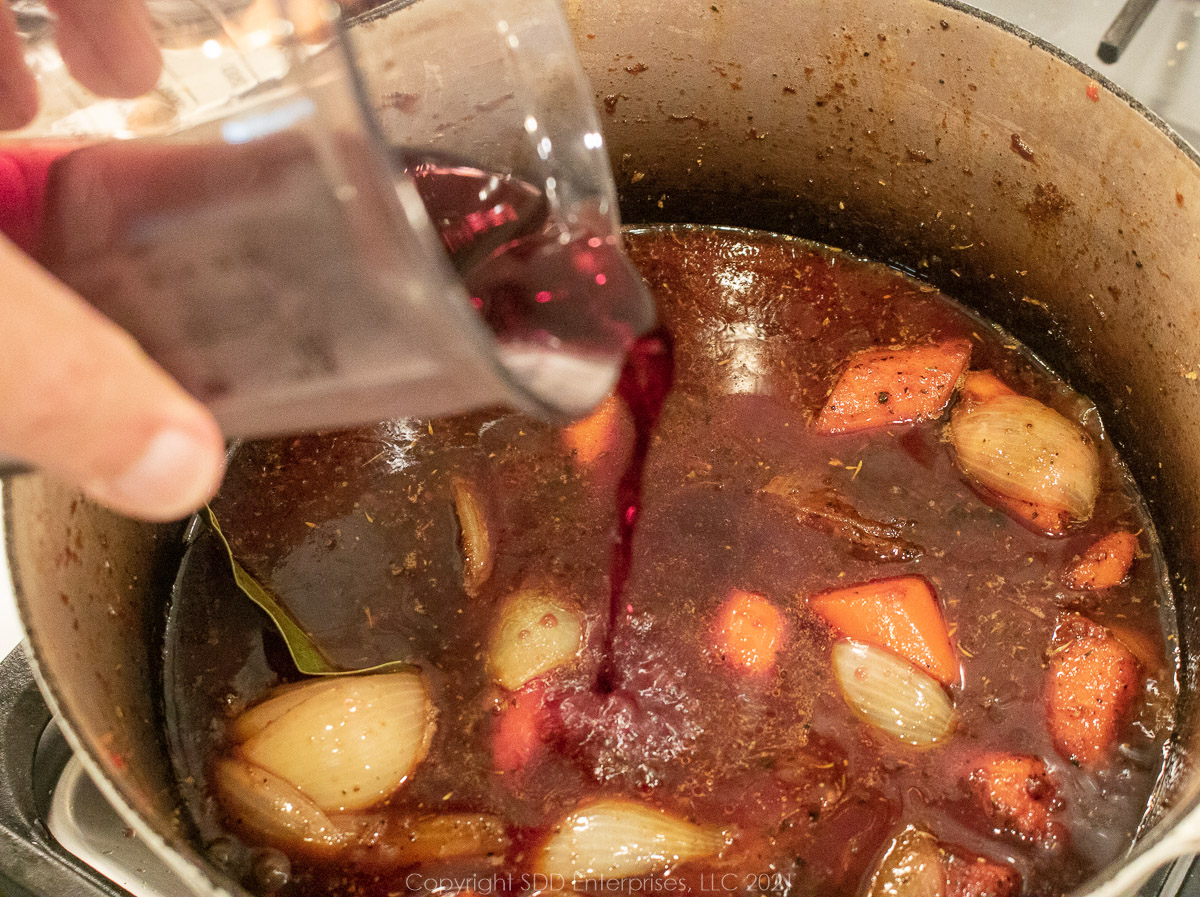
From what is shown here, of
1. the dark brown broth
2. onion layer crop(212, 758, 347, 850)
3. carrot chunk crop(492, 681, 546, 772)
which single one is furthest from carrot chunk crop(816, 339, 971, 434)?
onion layer crop(212, 758, 347, 850)

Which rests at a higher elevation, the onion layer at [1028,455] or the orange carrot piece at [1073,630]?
the onion layer at [1028,455]

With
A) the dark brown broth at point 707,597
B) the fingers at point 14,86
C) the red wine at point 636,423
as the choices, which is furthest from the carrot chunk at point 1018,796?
the fingers at point 14,86

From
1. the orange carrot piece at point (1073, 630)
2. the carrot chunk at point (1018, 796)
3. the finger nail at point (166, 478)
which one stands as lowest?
the carrot chunk at point (1018, 796)

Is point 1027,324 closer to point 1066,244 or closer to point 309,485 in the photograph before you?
point 1066,244

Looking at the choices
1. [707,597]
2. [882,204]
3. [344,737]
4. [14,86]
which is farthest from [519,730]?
[882,204]

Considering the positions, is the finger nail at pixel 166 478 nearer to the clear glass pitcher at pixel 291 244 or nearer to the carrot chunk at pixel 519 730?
the clear glass pitcher at pixel 291 244

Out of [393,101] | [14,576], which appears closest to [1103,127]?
[393,101]

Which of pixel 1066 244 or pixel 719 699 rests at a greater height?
pixel 1066 244

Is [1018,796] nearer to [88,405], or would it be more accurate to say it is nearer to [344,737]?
[344,737]
